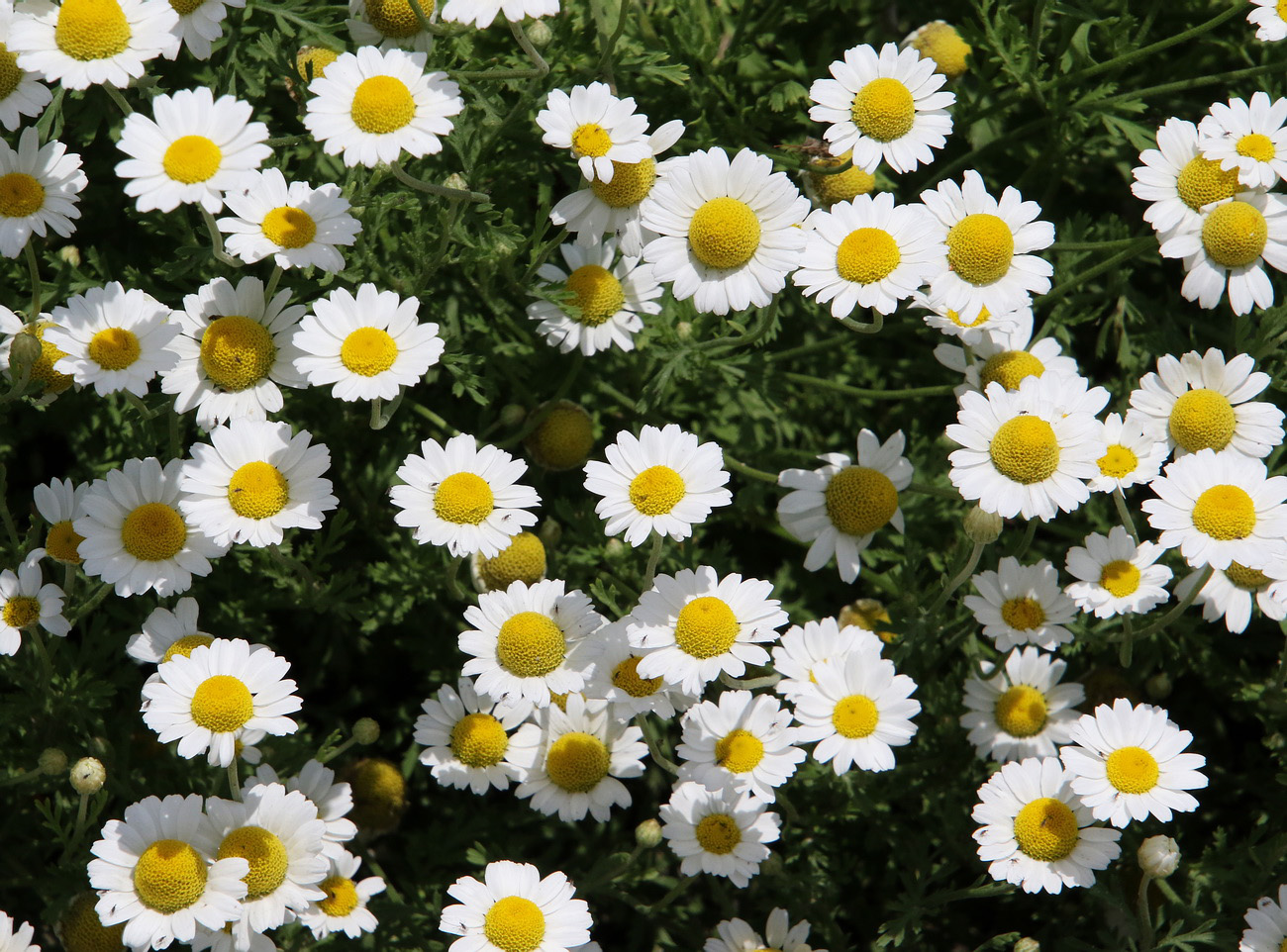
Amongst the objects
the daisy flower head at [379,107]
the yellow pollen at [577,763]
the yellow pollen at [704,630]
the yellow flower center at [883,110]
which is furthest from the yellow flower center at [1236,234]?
the yellow pollen at [577,763]

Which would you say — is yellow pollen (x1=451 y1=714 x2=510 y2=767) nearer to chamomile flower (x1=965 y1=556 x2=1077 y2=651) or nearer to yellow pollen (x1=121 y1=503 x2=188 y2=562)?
yellow pollen (x1=121 y1=503 x2=188 y2=562)

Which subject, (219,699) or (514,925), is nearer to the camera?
(219,699)

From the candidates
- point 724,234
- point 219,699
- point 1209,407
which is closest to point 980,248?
point 724,234

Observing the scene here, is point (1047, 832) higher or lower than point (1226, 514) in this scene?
lower

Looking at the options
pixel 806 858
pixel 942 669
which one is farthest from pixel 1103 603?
pixel 806 858

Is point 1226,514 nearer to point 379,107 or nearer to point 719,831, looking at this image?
point 719,831

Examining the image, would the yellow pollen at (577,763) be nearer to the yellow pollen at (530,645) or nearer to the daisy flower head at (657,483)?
the yellow pollen at (530,645)
